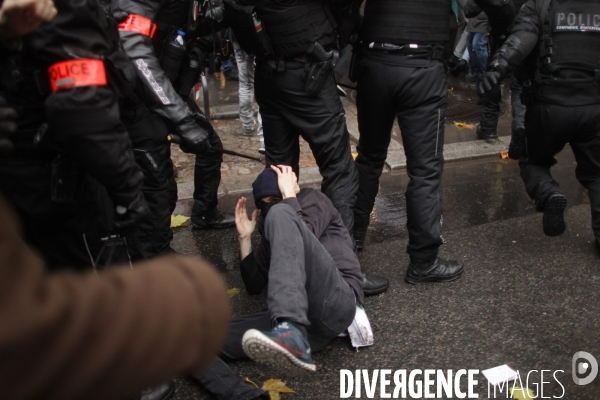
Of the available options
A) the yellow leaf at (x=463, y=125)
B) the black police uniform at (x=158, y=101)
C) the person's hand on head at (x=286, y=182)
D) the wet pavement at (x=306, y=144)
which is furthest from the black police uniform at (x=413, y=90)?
the yellow leaf at (x=463, y=125)

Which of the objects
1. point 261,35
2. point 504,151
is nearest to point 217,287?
point 261,35

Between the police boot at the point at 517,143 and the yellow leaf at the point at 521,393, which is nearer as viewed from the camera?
the yellow leaf at the point at 521,393

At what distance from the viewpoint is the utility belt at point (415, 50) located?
351 cm

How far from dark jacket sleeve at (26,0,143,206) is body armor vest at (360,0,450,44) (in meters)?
1.76

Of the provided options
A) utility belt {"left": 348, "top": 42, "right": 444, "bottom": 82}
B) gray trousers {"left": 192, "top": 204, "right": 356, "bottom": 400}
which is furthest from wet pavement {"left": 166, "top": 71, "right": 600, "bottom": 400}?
utility belt {"left": 348, "top": 42, "right": 444, "bottom": 82}

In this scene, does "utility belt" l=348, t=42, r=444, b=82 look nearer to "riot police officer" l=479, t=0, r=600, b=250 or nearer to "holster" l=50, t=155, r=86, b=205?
"riot police officer" l=479, t=0, r=600, b=250

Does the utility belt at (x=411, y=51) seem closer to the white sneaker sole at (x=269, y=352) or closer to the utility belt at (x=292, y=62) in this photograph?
the utility belt at (x=292, y=62)

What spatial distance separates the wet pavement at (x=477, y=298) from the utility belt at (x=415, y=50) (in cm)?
136

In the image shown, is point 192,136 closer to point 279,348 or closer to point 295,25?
point 295,25

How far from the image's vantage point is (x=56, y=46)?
213cm

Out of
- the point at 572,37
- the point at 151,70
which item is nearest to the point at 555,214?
the point at 572,37

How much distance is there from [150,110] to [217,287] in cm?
228

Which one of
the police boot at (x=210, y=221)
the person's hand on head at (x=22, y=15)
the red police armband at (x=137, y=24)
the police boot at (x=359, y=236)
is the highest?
the person's hand on head at (x=22, y=15)

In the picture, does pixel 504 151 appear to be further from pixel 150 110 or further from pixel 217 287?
pixel 217 287
